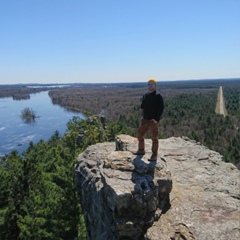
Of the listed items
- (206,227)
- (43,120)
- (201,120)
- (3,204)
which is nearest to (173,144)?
(206,227)

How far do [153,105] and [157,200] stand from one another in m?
3.15

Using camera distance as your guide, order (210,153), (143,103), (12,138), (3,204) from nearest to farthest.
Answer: (143,103) < (210,153) < (3,204) < (12,138)

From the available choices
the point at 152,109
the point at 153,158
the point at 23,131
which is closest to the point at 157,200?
the point at 153,158

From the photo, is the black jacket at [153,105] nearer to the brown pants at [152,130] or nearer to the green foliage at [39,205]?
the brown pants at [152,130]

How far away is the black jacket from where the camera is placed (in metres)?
10.0

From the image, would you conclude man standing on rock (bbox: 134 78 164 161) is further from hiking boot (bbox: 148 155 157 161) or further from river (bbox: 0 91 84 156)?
river (bbox: 0 91 84 156)

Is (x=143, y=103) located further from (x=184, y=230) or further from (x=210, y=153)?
(x=210, y=153)

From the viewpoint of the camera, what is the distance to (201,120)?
292 feet

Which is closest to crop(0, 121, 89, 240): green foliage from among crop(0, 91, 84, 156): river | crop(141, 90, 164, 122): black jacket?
crop(141, 90, 164, 122): black jacket

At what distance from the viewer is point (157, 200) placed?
9.10 metres

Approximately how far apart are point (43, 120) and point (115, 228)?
102 meters

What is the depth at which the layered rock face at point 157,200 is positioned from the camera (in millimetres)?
8539

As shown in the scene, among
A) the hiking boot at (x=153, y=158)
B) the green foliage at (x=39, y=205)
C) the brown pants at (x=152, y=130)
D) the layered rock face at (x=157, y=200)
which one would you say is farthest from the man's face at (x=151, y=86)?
the green foliage at (x=39, y=205)

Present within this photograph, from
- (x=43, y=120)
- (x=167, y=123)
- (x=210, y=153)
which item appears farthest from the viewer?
(x=43, y=120)
